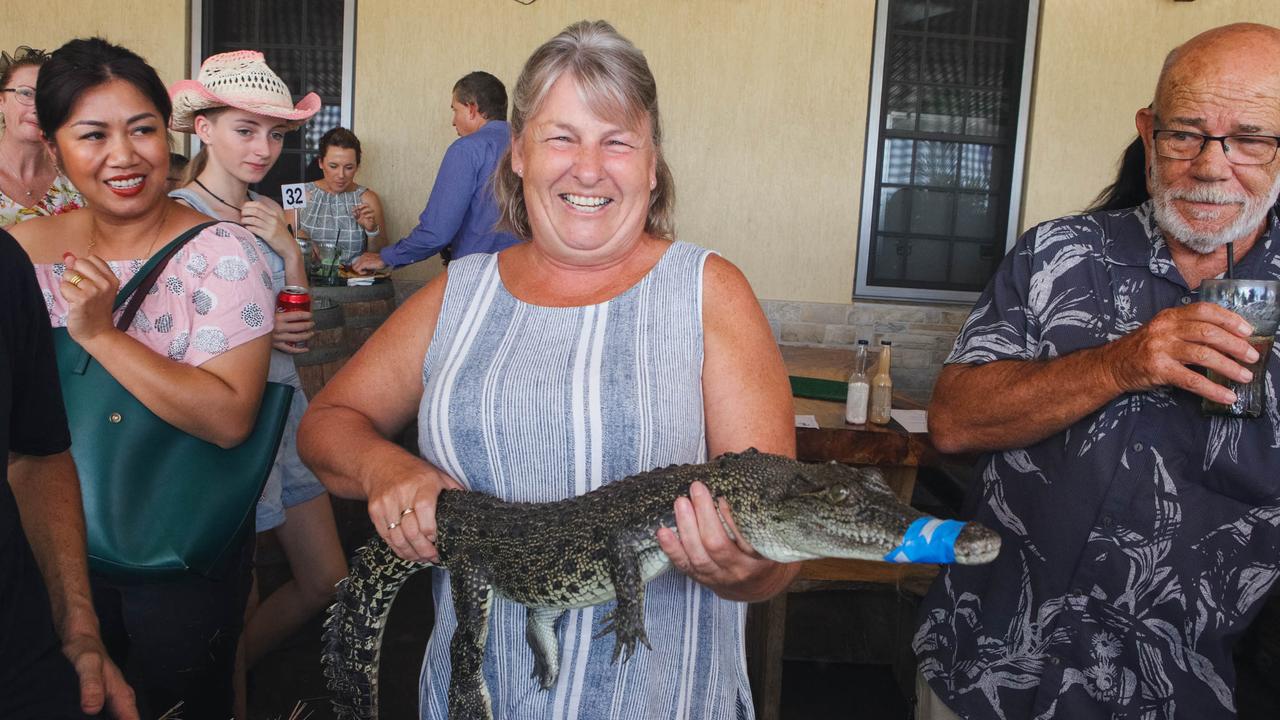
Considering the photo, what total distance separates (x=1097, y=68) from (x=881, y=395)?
13.8 feet

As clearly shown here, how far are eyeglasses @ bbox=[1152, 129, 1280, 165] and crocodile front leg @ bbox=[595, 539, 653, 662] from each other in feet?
4.41

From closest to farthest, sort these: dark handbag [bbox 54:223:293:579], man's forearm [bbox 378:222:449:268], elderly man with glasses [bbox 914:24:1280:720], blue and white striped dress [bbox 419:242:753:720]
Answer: blue and white striped dress [bbox 419:242:753:720]
elderly man with glasses [bbox 914:24:1280:720]
dark handbag [bbox 54:223:293:579]
man's forearm [bbox 378:222:449:268]

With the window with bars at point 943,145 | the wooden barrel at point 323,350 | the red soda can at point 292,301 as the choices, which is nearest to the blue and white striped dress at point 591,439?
the red soda can at point 292,301

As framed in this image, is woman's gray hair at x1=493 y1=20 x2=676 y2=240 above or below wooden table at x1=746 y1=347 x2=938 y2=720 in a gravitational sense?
above

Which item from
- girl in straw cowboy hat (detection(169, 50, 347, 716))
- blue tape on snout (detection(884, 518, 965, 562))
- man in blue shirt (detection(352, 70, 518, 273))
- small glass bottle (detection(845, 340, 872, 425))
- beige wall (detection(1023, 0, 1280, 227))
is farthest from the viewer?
beige wall (detection(1023, 0, 1280, 227))

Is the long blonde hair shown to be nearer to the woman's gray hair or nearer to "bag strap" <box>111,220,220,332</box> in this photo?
"bag strap" <box>111,220,220,332</box>

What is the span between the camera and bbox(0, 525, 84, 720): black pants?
49.9 inches

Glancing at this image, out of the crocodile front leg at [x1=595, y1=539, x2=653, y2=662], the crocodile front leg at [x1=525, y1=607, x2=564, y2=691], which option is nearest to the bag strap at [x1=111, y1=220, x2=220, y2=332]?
the crocodile front leg at [x1=525, y1=607, x2=564, y2=691]

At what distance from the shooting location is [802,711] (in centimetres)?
359

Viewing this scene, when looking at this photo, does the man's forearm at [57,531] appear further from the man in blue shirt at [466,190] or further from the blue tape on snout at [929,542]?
the man in blue shirt at [466,190]

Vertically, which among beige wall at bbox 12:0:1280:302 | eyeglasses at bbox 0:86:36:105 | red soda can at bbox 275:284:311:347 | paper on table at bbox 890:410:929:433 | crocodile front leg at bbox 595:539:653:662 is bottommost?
paper on table at bbox 890:410:929:433

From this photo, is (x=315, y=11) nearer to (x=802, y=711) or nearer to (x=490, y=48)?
(x=490, y=48)

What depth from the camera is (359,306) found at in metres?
4.16

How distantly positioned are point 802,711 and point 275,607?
1.96 metres
